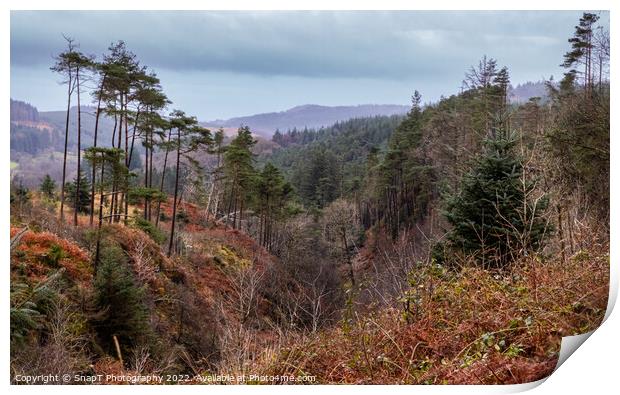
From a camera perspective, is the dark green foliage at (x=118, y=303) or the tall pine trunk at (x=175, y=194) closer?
the dark green foliage at (x=118, y=303)

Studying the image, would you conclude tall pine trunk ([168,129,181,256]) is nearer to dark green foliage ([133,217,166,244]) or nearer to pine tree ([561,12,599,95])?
dark green foliage ([133,217,166,244])

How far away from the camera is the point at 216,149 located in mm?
5125

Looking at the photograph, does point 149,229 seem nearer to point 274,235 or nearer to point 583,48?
point 274,235

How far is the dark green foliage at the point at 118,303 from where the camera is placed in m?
4.56

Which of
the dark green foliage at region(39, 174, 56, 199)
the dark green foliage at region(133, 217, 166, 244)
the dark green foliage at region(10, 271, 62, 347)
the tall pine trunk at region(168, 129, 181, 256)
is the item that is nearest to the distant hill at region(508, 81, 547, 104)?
the tall pine trunk at region(168, 129, 181, 256)

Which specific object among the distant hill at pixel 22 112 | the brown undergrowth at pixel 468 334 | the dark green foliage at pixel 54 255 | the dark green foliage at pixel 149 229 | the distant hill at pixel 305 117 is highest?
the distant hill at pixel 305 117

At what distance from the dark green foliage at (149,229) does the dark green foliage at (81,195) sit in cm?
43

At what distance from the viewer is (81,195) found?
4.66 metres

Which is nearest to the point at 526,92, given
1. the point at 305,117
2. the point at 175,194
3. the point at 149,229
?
the point at 305,117

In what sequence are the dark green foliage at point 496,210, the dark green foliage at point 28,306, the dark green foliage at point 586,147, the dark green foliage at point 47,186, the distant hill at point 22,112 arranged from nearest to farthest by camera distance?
1. the dark green foliage at point 28,306
2. the distant hill at point 22,112
3. the dark green foliage at point 47,186
4. the dark green foliage at point 586,147
5. the dark green foliage at point 496,210

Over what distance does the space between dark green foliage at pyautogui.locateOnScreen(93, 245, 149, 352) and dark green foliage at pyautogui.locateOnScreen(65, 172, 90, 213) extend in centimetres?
39

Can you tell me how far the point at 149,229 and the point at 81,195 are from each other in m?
0.64

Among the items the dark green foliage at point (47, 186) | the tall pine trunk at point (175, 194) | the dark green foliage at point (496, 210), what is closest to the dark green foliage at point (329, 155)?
the tall pine trunk at point (175, 194)

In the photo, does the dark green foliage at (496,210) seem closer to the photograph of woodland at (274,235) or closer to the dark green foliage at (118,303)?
the photograph of woodland at (274,235)
